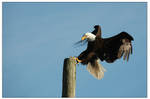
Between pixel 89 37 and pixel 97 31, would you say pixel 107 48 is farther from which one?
pixel 97 31

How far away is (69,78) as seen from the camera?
4430 mm

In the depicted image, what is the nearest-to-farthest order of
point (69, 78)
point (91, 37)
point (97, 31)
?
point (69, 78) → point (91, 37) → point (97, 31)

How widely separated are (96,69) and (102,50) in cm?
49

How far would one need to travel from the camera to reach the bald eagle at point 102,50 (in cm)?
684

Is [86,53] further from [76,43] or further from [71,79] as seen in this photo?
[71,79]

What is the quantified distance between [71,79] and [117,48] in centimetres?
282

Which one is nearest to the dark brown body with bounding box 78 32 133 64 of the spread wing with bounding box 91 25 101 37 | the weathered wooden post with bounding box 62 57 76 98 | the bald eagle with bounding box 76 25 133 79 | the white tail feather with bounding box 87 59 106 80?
the bald eagle with bounding box 76 25 133 79

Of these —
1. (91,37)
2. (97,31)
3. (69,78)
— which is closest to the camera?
(69,78)

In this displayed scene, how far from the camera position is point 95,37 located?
715cm

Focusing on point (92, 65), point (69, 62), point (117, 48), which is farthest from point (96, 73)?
point (69, 62)

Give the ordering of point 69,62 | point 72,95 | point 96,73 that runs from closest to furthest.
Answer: point 72,95, point 69,62, point 96,73

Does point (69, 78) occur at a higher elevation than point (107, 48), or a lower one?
lower

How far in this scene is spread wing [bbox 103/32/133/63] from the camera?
6852mm

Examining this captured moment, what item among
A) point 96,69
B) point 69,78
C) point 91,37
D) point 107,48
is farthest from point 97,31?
point 69,78
